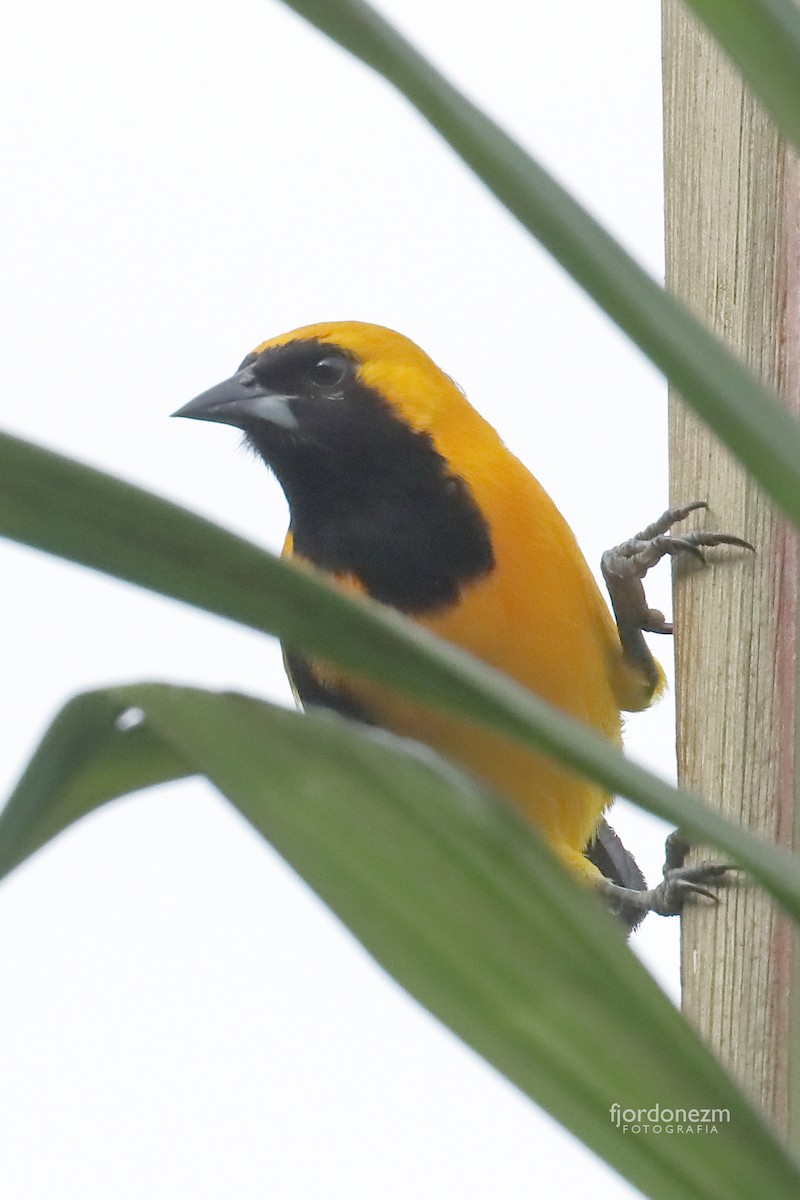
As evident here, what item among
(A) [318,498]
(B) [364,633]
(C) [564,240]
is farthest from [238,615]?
(A) [318,498]

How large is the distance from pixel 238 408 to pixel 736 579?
160 cm

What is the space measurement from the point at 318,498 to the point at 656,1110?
7.33ft

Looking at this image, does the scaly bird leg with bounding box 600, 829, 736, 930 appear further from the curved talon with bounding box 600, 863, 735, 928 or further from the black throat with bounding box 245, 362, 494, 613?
the black throat with bounding box 245, 362, 494, 613

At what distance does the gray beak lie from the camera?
2689 mm

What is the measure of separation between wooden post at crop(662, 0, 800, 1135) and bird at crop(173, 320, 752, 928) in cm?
73

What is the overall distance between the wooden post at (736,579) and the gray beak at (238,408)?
1244 mm

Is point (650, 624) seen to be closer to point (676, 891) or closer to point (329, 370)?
point (329, 370)

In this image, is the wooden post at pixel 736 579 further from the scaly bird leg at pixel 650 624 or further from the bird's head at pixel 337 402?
the bird's head at pixel 337 402

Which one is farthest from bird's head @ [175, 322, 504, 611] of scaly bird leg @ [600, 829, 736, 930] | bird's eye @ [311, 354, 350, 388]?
scaly bird leg @ [600, 829, 736, 930]

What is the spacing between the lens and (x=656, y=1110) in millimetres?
390

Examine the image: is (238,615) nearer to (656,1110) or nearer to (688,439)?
(656,1110)

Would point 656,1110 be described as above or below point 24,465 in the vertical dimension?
below

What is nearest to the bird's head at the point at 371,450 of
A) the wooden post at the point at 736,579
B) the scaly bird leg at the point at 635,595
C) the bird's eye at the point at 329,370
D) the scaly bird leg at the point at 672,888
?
the bird's eye at the point at 329,370

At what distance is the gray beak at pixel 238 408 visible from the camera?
106 inches
